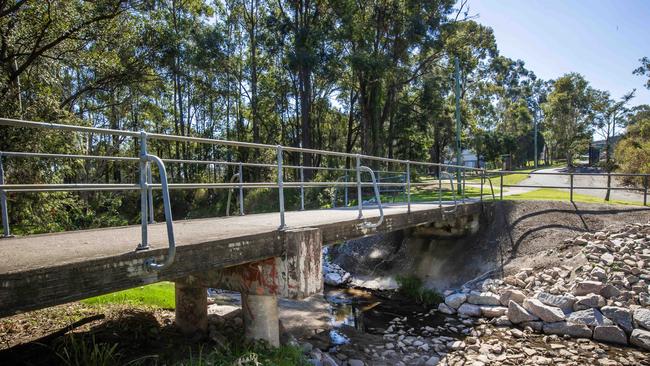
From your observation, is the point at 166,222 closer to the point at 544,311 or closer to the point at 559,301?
the point at 544,311

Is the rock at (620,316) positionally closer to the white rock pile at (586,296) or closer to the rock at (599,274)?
the white rock pile at (586,296)

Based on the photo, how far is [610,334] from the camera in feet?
27.7

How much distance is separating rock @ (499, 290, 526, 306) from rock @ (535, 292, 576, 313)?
39 cm

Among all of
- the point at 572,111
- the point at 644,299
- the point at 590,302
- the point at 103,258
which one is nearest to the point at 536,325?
the point at 590,302

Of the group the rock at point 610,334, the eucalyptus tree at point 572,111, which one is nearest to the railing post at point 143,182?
the rock at point 610,334

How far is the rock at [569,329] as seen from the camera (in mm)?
8680

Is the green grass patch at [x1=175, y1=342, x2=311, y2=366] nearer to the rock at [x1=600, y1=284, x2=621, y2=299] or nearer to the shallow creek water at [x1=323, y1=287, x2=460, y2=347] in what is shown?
the shallow creek water at [x1=323, y1=287, x2=460, y2=347]

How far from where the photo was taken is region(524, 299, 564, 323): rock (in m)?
9.12

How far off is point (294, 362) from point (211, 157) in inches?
1184

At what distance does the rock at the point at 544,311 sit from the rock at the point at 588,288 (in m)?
0.77

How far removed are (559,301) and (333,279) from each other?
21.9 feet

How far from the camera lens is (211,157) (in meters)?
34.4

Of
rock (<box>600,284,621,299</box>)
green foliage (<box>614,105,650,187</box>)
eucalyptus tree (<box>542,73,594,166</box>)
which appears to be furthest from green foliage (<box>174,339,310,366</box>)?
eucalyptus tree (<box>542,73,594,166</box>)

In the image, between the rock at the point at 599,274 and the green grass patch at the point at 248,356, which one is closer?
the green grass patch at the point at 248,356
